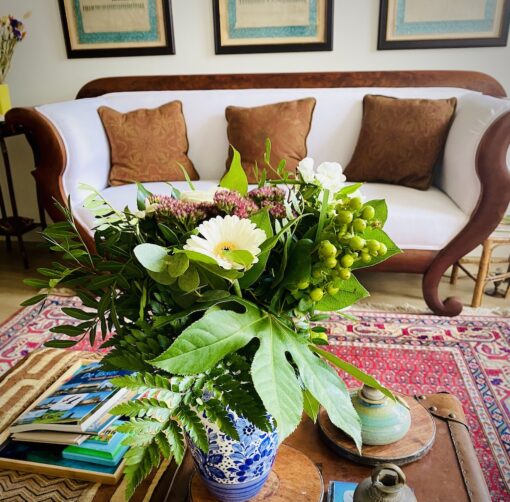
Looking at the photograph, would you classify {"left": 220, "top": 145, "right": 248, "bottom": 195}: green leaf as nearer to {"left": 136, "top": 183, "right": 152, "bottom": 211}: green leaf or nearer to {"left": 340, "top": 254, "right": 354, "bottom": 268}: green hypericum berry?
{"left": 136, "top": 183, "right": 152, "bottom": 211}: green leaf

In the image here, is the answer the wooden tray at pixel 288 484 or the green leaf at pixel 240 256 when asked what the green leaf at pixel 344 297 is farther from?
the wooden tray at pixel 288 484

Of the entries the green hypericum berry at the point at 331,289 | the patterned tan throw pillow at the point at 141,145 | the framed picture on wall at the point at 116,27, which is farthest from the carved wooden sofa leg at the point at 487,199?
the framed picture on wall at the point at 116,27

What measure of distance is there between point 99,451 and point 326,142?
196 cm

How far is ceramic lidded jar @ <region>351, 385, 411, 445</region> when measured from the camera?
0.85 meters

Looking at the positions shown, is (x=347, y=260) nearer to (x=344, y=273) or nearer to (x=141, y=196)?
(x=344, y=273)

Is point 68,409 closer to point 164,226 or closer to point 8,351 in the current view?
point 164,226

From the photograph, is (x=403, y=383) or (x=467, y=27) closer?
(x=403, y=383)

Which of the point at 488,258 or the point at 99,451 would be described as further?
the point at 488,258

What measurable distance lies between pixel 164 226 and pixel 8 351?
1595 mm

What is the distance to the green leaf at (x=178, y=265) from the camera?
547mm

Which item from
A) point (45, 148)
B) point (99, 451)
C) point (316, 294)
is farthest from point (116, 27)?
point (316, 294)

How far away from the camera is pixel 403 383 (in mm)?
1629

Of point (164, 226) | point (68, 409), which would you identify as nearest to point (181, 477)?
point (68, 409)

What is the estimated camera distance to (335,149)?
246 cm
